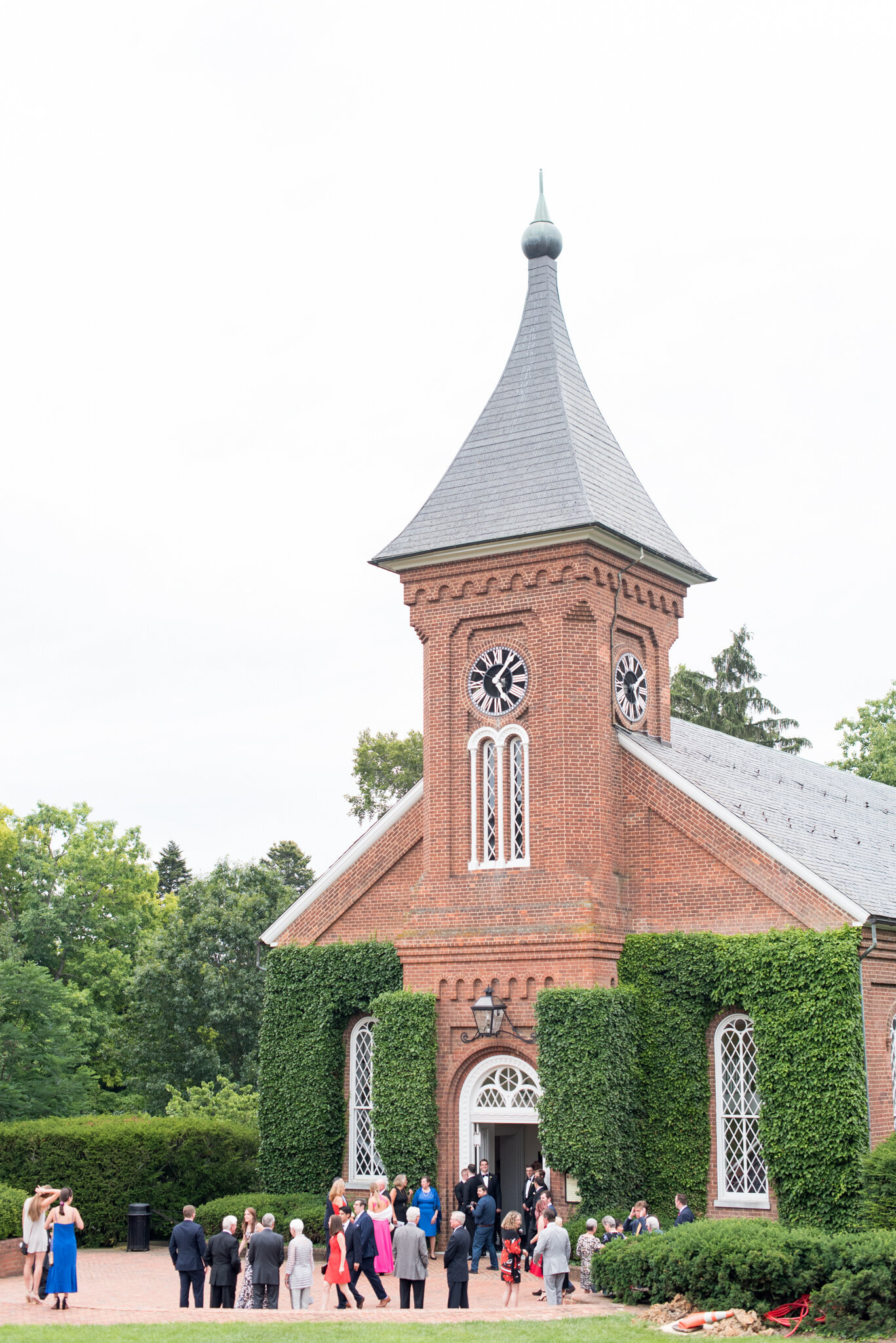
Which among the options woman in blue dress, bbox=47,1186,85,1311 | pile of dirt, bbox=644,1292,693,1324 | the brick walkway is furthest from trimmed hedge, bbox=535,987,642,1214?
woman in blue dress, bbox=47,1186,85,1311

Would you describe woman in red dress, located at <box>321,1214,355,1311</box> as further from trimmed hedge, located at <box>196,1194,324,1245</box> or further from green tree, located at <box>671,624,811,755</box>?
green tree, located at <box>671,624,811,755</box>

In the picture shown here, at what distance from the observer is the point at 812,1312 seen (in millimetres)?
15391

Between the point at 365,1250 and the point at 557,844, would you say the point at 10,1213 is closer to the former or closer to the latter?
the point at 365,1250

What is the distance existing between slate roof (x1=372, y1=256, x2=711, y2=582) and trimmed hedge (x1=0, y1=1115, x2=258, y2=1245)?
11172mm

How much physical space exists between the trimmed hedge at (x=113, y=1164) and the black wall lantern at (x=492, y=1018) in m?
7.39

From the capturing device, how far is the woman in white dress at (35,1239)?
18.3m

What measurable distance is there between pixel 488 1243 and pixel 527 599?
985cm

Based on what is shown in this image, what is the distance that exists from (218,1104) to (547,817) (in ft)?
59.8

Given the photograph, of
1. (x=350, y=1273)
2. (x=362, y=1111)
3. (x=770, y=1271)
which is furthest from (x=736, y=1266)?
(x=362, y=1111)

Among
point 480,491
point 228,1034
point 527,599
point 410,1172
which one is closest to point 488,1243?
point 410,1172

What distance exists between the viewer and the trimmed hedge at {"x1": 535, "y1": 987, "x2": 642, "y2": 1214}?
21109 millimetres

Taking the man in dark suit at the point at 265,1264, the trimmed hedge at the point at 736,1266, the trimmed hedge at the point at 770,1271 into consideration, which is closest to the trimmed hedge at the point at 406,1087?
the trimmed hedge at the point at 770,1271

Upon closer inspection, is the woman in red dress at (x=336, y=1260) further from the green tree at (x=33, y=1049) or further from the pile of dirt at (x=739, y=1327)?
the green tree at (x=33, y=1049)

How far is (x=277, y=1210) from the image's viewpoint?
77.3ft
